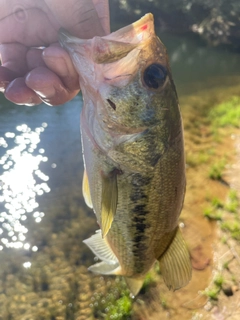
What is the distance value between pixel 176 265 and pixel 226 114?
23.3 ft

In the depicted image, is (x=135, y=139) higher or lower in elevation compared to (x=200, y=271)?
higher

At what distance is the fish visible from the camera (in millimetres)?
1657

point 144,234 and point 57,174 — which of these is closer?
point 144,234

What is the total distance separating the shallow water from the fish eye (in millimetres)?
3083

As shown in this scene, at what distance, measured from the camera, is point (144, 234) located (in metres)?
2.08

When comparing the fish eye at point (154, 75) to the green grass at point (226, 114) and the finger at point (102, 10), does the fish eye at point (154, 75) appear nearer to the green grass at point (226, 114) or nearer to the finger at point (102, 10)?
the finger at point (102, 10)

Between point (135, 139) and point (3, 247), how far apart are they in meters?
4.19

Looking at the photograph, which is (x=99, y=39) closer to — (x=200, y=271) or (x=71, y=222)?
(x=200, y=271)

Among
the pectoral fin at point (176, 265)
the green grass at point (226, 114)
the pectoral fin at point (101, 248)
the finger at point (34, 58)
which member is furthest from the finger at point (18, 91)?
the green grass at point (226, 114)

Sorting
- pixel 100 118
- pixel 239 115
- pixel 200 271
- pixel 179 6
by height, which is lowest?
pixel 179 6

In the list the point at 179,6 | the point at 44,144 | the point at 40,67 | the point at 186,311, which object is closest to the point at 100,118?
the point at 40,67

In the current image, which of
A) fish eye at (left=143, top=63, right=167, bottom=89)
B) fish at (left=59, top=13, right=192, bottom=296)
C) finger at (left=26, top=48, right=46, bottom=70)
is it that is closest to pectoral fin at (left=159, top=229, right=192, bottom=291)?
fish at (left=59, top=13, right=192, bottom=296)

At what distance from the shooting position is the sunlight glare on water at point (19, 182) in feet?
18.4

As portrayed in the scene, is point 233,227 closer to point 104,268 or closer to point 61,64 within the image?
point 104,268
